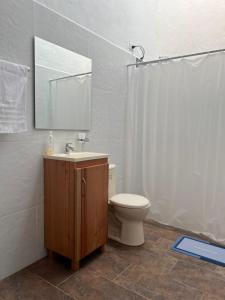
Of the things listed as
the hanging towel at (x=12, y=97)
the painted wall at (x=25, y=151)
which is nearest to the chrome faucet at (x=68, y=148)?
the painted wall at (x=25, y=151)

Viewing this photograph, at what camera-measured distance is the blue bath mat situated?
76.1 inches

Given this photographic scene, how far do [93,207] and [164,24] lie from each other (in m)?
3.02

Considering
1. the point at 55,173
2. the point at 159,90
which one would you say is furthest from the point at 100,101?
the point at 55,173

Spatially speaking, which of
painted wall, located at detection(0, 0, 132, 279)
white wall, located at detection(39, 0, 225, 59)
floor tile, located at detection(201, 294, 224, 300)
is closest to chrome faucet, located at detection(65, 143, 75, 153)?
painted wall, located at detection(0, 0, 132, 279)

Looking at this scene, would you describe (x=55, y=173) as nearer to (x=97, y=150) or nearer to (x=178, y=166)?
(x=97, y=150)

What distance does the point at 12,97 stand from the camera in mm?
1514

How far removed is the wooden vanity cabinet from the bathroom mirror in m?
Answer: 0.42

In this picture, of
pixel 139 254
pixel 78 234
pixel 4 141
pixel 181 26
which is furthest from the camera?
pixel 181 26

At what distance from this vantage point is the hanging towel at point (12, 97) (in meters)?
1.46

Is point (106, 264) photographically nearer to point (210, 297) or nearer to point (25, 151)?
Answer: point (210, 297)

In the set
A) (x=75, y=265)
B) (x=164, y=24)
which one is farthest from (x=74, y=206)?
(x=164, y=24)

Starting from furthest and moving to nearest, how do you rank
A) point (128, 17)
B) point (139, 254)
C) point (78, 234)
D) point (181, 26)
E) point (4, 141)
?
point (181, 26) < point (128, 17) < point (139, 254) < point (78, 234) < point (4, 141)

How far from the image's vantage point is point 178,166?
2508 mm

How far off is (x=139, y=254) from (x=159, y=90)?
1721 millimetres
